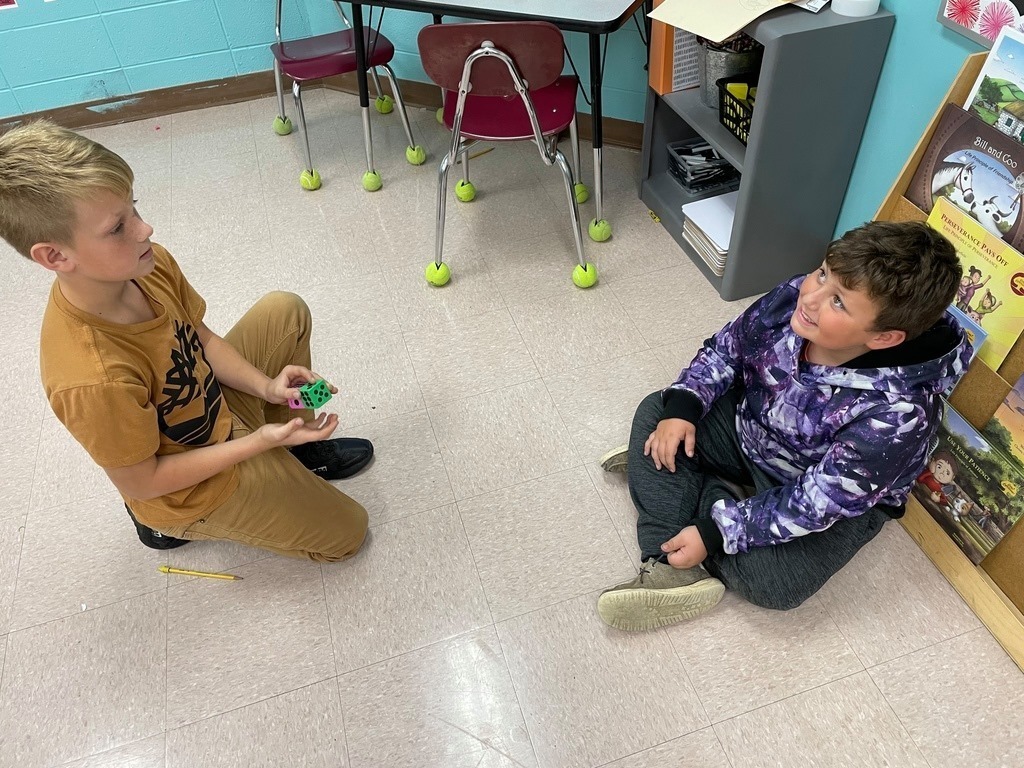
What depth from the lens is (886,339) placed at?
1068 millimetres

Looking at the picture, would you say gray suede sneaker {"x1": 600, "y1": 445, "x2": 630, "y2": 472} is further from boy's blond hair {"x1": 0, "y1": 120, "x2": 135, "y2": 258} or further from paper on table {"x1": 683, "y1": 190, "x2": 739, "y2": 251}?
boy's blond hair {"x1": 0, "y1": 120, "x2": 135, "y2": 258}

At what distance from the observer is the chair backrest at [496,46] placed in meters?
1.52

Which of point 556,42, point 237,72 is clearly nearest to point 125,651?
point 556,42

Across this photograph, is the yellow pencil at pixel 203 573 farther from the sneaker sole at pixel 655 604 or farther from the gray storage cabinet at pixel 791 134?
the gray storage cabinet at pixel 791 134

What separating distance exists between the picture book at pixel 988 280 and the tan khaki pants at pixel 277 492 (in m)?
Result: 1.20

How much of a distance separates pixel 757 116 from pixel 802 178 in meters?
0.24

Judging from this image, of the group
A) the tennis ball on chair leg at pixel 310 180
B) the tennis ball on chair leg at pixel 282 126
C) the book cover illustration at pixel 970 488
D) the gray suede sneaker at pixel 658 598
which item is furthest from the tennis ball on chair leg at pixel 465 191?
the book cover illustration at pixel 970 488

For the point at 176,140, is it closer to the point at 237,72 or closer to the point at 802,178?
the point at 237,72

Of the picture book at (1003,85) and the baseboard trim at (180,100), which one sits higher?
the picture book at (1003,85)

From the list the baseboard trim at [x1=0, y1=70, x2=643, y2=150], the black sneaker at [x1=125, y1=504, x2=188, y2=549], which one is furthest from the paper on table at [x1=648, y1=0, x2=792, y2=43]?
the black sneaker at [x1=125, y1=504, x2=188, y2=549]

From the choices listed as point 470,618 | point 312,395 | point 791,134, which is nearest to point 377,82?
point 791,134

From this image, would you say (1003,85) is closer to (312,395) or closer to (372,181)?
(312,395)

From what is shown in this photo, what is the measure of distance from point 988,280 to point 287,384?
1.26 m

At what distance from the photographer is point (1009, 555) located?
126cm
